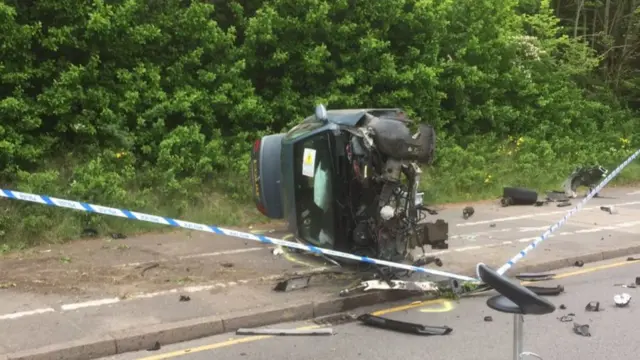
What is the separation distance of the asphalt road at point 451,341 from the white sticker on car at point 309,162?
1678 millimetres

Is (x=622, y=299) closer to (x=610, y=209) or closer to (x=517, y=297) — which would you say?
(x=517, y=297)

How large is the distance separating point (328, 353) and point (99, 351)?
1.90 meters

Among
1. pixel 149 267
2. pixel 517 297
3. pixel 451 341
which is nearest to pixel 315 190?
pixel 149 267

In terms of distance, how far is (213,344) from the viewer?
591 centimetres

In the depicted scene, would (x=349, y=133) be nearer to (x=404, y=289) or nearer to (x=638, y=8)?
(x=404, y=289)

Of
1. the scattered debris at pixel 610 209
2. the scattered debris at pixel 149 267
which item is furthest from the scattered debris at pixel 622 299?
the scattered debris at pixel 610 209

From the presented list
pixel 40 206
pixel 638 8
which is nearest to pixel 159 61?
pixel 40 206

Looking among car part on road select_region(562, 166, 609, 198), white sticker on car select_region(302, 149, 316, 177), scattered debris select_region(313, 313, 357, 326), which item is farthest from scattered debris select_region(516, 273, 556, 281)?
car part on road select_region(562, 166, 609, 198)

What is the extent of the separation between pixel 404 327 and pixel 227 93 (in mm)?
7348

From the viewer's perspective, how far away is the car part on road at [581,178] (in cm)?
1477

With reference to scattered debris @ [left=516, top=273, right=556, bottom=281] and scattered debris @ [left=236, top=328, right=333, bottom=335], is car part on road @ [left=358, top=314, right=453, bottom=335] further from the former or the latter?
scattered debris @ [left=516, top=273, right=556, bottom=281]

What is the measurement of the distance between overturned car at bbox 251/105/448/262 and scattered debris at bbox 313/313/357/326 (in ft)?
2.90

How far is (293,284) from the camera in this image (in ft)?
23.9

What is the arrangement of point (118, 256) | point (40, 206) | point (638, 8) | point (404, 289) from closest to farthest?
point (404, 289)
point (118, 256)
point (40, 206)
point (638, 8)
